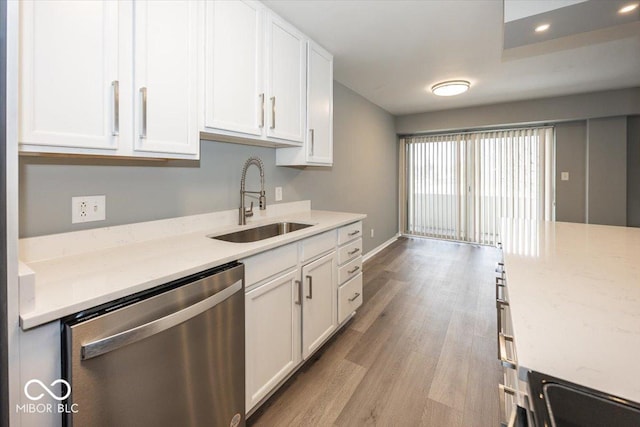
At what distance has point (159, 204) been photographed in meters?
1.69

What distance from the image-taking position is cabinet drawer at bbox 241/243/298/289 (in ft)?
4.70

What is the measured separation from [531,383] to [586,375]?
0.11 m

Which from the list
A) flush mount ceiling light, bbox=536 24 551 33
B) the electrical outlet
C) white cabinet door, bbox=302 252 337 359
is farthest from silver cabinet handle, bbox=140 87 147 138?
flush mount ceiling light, bbox=536 24 551 33

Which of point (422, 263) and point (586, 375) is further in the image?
point (422, 263)

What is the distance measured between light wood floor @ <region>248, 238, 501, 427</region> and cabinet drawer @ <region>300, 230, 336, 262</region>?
76cm

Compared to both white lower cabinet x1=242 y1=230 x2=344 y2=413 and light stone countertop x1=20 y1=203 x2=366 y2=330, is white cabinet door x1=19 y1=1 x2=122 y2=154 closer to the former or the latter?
light stone countertop x1=20 y1=203 x2=366 y2=330

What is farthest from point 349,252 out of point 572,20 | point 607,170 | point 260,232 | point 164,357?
point 607,170

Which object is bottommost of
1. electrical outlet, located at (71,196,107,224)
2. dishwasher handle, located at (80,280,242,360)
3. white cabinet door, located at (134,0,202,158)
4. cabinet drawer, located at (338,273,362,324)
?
cabinet drawer, located at (338,273,362,324)

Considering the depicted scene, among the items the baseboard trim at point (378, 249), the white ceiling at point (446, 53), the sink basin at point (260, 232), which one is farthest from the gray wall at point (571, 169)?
the sink basin at point (260, 232)

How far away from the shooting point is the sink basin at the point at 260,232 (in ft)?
6.42

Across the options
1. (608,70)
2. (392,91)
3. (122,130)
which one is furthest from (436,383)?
(608,70)

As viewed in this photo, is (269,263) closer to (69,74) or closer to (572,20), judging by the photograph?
(69,74)

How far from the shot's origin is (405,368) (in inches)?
77.9

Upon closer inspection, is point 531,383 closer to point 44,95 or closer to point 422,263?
point 44,95
